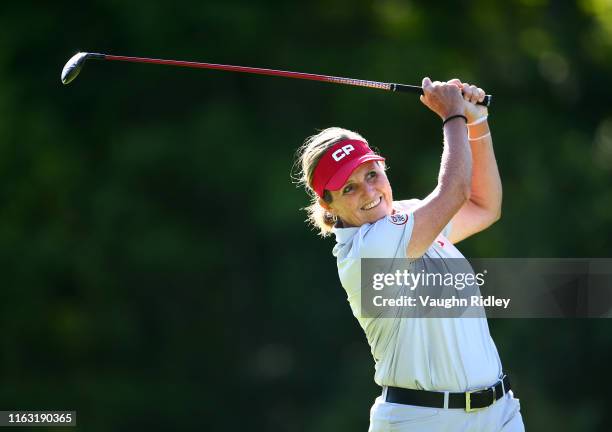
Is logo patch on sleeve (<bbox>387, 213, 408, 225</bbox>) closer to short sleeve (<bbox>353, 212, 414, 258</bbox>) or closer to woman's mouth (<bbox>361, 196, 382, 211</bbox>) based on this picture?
short sleeve (<bbox>353, 212, 414, 258</bbox>)

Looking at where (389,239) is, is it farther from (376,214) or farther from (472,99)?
(472,99)

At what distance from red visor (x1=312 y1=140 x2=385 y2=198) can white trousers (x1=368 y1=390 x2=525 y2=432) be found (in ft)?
2.35

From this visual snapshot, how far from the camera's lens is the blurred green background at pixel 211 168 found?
11.7m

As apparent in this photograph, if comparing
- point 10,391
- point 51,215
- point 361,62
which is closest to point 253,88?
point 361,62

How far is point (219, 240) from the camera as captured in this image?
496 inches

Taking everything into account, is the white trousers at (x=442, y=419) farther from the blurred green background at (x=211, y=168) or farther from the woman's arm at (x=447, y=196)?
the blurred green background at (x=211, y=168)

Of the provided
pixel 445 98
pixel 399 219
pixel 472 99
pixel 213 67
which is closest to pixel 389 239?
pixel 399 219

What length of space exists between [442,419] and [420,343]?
24 centimetres

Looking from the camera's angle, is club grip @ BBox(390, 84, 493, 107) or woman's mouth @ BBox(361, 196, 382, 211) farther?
club grip @ BBox(390, 84, 493, 107)

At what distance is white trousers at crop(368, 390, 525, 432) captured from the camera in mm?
3689

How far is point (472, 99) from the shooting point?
3.90 metres

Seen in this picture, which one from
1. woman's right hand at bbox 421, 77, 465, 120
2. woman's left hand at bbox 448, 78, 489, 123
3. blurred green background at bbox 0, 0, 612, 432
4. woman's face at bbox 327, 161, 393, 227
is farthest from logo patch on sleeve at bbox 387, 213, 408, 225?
blurred green background at bbox 0, 0, 612, 432

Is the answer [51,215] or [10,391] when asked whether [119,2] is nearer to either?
[51,215]

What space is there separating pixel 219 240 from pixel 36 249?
190 centimetres
